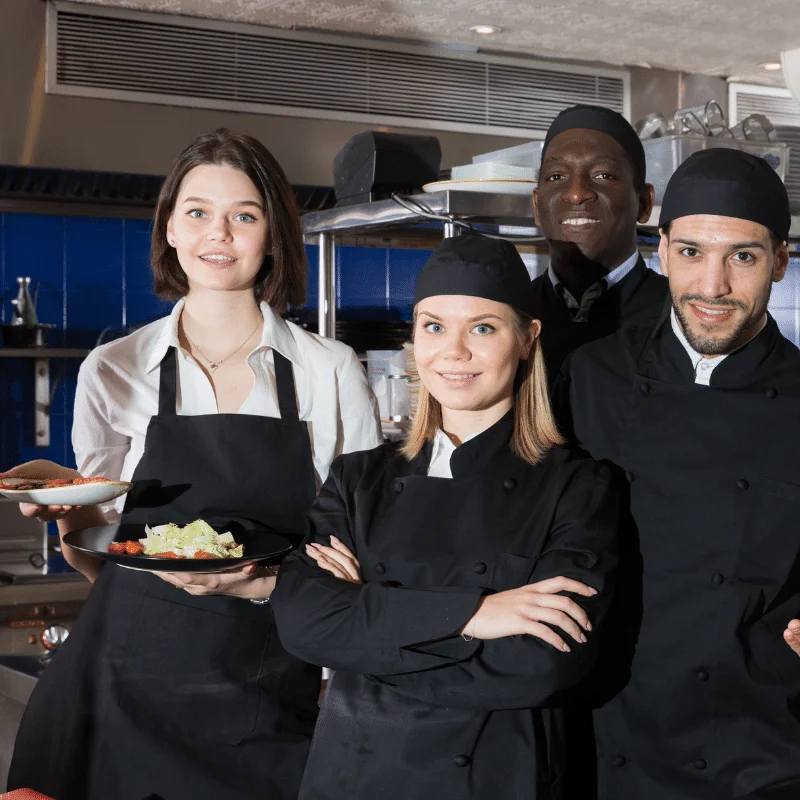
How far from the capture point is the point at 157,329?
2.16m

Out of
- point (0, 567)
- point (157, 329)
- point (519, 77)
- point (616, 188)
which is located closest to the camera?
point (157, 329)

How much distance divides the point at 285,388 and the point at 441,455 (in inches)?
15.1

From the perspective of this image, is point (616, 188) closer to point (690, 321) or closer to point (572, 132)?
point (572, 132)

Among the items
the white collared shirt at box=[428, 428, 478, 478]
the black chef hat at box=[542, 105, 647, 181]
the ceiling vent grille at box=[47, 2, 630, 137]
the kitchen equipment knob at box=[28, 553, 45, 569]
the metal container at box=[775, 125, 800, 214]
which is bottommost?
the kitchen equipment knob at box=[28, 553, 45, 569]

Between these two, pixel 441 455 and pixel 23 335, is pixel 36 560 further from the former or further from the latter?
pixel 441 455

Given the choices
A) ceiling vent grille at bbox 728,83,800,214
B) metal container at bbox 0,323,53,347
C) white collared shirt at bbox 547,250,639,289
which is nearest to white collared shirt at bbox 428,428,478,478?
white collared shirt at bbox 547,250,639,289

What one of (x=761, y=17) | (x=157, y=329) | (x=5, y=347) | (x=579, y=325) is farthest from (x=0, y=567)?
(x=761, y=17)

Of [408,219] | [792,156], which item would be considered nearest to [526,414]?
[408,219]

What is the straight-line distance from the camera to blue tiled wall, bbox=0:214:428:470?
5070mm

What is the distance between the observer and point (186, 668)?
6.46ft

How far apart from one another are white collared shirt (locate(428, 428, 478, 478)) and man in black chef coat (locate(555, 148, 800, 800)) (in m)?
0.27

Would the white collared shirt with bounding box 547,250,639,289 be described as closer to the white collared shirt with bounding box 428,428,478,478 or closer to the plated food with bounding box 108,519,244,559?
the white collared shirt with bounding box 428,428,478,478

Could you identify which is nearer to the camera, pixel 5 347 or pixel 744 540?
pixel 744 540

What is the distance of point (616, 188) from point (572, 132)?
0.54 feet
